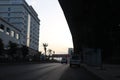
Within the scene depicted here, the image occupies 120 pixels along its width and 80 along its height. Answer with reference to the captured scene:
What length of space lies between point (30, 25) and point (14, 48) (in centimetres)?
8614

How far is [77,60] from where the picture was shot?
59.8m

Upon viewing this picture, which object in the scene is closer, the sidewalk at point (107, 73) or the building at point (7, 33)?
the sidewalk at point (107, 73)

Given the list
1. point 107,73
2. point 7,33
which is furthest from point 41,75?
point 7,33

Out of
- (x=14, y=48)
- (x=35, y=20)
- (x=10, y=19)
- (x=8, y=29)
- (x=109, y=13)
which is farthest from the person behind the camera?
(x=35, y=20)

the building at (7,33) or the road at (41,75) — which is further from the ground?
the building at (7,33)

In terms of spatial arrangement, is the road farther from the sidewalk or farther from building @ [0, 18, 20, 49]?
building @ [0, 18, 20, 49]

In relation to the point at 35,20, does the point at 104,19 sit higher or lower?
lower

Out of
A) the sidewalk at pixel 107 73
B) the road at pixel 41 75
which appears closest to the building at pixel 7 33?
the sidewalk at pixel 107 73

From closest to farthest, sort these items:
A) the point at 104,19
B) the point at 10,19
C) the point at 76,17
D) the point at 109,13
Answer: the point at 109,13 → the point at 104,19 → the point at 76,17 → the point at 10,19

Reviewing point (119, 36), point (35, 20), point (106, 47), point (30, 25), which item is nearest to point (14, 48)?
point (106, 47)

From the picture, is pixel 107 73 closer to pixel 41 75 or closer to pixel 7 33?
pixel 41 75

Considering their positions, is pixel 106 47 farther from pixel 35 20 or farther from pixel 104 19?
pixel 35 20


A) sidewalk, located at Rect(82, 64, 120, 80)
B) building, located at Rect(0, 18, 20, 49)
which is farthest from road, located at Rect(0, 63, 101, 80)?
building, located at Rect(0, 18, 20, 49)

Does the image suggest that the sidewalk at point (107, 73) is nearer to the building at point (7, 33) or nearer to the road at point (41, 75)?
the road at point (41, 75)
